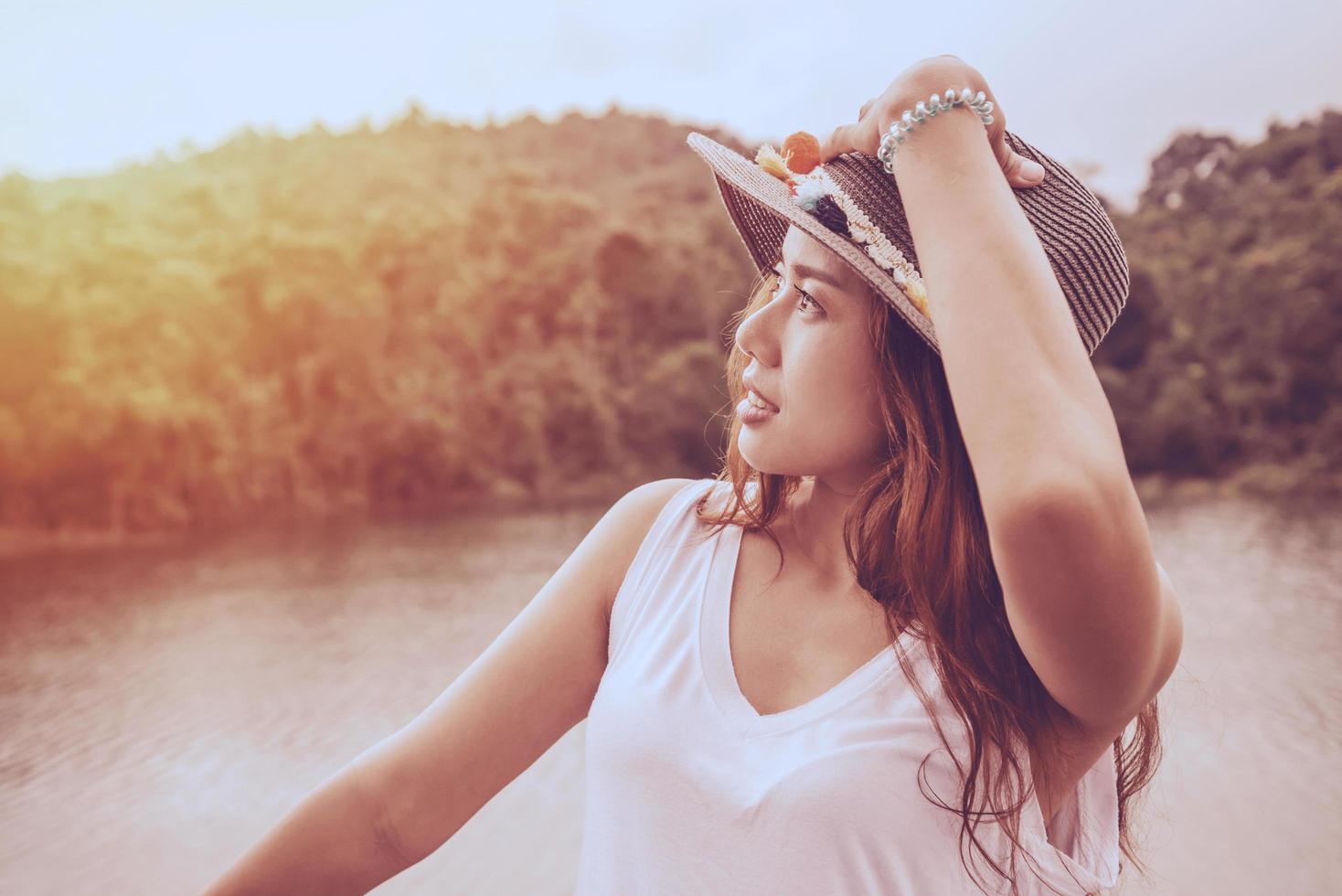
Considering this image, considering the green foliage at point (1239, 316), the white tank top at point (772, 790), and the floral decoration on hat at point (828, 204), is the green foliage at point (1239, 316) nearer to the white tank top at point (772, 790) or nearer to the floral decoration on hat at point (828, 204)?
the floral decoration on hat at point (828, 204)

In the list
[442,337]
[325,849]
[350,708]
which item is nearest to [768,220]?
[325,849]

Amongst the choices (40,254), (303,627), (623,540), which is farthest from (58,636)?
(623,540)

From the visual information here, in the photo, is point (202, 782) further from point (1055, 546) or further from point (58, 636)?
point (1055, 546)

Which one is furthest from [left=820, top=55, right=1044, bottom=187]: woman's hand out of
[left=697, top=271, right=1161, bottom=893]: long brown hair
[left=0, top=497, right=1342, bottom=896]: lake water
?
[left=0, top=497, right=1342, bottom=896]: lake water

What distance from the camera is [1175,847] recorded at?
450 cm

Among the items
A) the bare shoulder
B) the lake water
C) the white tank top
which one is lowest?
the lake water

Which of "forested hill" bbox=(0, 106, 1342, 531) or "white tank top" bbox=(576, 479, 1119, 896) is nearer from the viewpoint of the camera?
"white tank top" bbox=(576, 479, 1119, 896)

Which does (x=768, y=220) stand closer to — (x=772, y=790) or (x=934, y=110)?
(x=934, y=110)

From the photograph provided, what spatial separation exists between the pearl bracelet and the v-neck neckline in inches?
12.3

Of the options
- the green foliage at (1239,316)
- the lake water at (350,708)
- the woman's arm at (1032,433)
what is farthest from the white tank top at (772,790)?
the green foliage at (1239,316)

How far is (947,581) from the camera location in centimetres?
64

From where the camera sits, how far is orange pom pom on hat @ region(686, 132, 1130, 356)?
2.07 ft

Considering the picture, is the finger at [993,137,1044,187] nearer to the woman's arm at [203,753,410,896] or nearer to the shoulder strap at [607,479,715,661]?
the shoulder strap at [607,479,715,661]

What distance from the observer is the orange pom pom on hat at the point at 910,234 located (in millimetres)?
630
